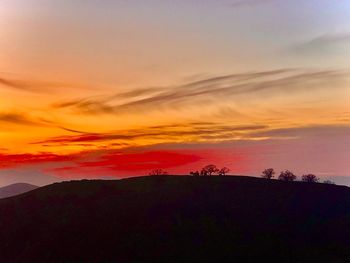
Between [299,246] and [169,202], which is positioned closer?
[299,246]

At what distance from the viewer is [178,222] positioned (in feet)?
337

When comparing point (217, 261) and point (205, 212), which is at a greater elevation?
point (205, 212)

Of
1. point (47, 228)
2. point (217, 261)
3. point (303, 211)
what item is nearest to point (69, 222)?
point (47, 228)

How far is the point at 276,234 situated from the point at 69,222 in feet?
→ 148

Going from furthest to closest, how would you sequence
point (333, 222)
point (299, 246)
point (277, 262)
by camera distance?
point (333, 222) < point (299, 246) < point (277, 262)

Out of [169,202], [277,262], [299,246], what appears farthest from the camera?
[169,202]

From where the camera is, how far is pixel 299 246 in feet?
303

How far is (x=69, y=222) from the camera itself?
106m

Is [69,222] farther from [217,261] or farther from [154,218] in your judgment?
[217,261]

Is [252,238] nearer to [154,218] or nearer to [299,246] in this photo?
[299,246]

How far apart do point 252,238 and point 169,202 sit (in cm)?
2356

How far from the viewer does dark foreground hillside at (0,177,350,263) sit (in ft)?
302

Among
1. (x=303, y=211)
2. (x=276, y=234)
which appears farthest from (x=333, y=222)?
(x=276, y=234)

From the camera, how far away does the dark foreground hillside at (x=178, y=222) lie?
91.9m
